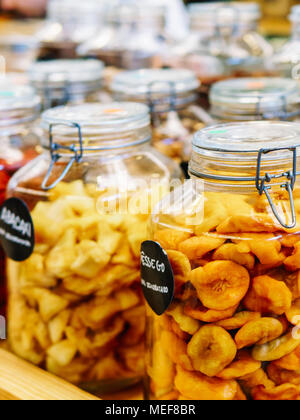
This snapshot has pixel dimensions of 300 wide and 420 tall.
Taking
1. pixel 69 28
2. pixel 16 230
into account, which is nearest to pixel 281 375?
pixel 16 230

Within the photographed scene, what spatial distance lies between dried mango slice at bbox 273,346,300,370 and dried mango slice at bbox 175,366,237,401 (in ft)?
0.15

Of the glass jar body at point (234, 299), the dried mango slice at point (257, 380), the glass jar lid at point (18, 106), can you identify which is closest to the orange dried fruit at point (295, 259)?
the glass jar body at point (234, 299)

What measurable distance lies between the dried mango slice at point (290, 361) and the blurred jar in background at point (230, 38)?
674 mm

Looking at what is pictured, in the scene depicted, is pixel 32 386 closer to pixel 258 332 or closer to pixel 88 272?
pixel 88 272

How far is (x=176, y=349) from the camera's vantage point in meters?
0.58

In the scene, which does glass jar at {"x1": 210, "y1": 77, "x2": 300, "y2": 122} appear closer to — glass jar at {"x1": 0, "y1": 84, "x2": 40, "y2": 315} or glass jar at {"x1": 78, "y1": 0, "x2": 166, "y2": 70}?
glass jar at {"x1": 0, "y1": 84, "x2": 40, "y2": 315}

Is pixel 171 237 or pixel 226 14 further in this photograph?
pixel 226 14

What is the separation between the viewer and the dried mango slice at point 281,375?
55 centimetres

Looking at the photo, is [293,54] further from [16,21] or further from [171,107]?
[16,21]

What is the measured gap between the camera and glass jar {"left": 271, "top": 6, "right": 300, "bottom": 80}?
38.4 inches

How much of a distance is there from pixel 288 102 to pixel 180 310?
38 centimetres

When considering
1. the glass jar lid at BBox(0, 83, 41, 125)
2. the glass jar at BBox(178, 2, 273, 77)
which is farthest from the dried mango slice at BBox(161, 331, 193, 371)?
the glass jar at BBox(178, 2, 273, 77)

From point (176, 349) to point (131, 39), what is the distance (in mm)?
850

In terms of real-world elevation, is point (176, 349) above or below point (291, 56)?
below
